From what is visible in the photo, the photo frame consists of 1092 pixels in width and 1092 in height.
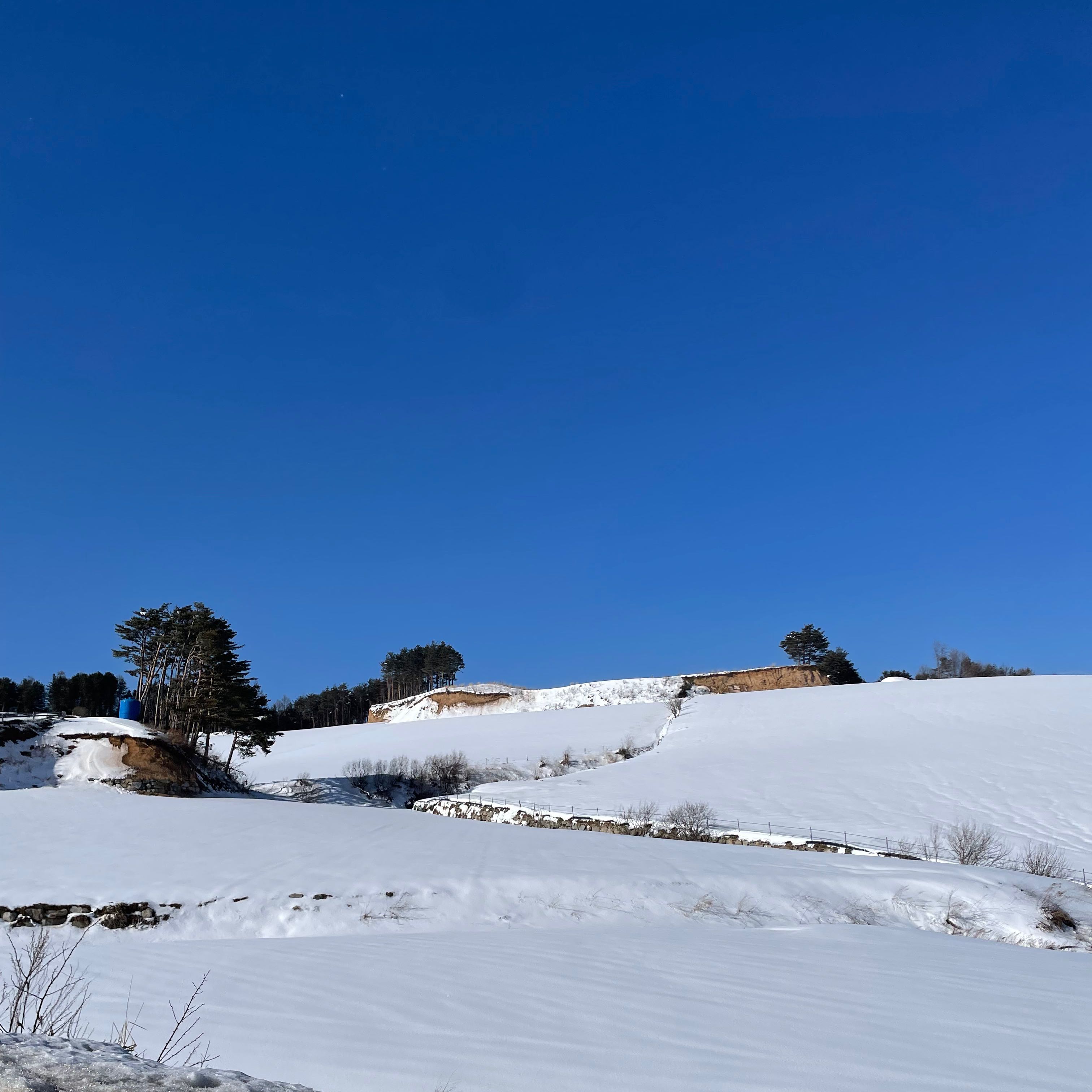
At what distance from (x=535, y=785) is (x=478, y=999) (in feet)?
86.1

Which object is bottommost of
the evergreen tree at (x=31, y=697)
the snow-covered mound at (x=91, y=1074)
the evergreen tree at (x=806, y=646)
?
the evergreen tree at (x=31, y=697)

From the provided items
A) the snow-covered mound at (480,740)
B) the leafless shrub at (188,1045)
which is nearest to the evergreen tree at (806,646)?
the snow-covered mound at (480,740)

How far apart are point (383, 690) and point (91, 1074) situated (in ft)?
379

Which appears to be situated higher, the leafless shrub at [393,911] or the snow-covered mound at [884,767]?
the snow-covered mound at [884,767]

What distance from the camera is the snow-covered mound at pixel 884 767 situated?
74.8ft

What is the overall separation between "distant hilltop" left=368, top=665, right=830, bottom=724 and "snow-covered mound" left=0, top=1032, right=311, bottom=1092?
57.5 meters

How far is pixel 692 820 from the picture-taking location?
72.1 ft

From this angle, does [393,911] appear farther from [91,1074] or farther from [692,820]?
[692,820]

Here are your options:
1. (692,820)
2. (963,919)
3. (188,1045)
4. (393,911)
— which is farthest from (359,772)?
(188,1045)

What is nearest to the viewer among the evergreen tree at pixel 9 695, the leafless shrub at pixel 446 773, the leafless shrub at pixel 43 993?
the leafless shrub at pixel 43 993

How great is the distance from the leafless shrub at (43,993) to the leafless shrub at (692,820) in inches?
604

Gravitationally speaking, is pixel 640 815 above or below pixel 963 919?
below

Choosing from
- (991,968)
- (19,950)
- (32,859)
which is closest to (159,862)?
(32,859)

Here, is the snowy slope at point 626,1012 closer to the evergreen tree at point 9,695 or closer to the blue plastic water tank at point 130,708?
the blue plastic water tank at point 130,708
